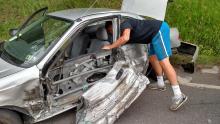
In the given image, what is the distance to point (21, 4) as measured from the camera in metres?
11.0

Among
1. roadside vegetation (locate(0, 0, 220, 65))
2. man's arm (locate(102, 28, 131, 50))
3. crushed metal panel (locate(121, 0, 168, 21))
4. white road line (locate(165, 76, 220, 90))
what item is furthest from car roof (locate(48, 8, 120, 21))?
roadside vegetation (locate(0, 0, 220, 65))

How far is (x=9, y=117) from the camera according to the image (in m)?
4.93

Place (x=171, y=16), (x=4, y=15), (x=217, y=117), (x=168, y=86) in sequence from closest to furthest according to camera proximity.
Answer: (x=217, y=117)
(x=168, y=86)
(x=171, y=16)
(x=4, y=15)

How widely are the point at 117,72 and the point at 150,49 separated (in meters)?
1.05

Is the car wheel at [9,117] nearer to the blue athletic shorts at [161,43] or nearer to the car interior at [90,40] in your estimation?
the car interior at [90,40]

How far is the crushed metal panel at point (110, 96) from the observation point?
5.28 metres

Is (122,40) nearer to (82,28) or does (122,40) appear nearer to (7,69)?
(82,28)

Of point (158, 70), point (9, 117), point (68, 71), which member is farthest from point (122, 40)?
point (9, 117)

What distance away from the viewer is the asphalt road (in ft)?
18.6

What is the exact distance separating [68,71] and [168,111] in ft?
5.20

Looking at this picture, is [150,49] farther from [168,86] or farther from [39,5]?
[39,5]

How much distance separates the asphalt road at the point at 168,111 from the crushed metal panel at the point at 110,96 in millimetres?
347

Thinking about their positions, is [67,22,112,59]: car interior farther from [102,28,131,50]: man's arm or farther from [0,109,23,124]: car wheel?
[0,109,23,124]: car wheel

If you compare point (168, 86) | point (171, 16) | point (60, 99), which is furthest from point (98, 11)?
point (171, 16)
